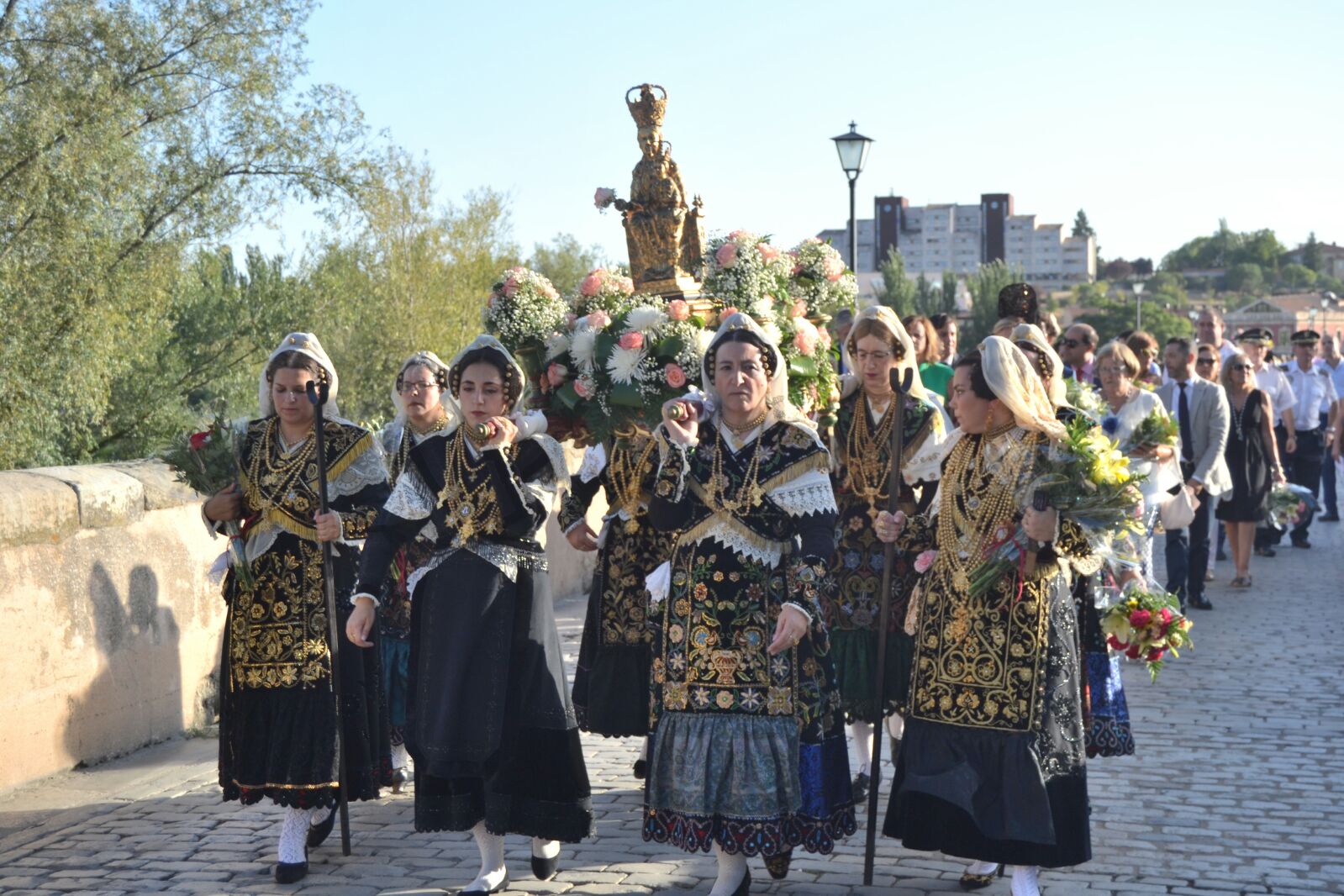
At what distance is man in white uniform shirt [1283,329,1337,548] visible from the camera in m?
16.6

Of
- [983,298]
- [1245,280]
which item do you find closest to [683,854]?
[983,298]

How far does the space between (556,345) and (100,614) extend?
8.79ft

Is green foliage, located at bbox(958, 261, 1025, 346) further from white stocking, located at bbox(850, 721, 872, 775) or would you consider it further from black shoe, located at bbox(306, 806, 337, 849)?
black shoe, located at bbox(306, 806, 337, 849)

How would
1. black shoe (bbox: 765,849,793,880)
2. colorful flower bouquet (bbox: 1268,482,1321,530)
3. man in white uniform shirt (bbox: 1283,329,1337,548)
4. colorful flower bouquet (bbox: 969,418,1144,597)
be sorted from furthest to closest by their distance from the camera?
1. man in white uniform shirt (bbox: 1283,329,1337,548)
2. colorful flower bouquet (bbox: 1268,482,1321,530)
3. black shoe (bbox: 765,849,793,880)
4. colorful flower bouquet (bbox: 969,418,1144,597)

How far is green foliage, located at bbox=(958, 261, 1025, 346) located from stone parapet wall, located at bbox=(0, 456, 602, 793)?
94.3m

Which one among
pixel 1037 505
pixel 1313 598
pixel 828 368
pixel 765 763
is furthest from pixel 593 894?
pixel 1313 598

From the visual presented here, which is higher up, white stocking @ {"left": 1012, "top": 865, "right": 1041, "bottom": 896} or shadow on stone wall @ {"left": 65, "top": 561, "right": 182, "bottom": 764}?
shadow on stone wall @ {"left": 65, "top": 561, "right": 182, "bottom": 764}

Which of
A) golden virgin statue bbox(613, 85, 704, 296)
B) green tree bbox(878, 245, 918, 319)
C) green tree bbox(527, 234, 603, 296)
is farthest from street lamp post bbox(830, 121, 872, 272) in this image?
green tree bbox(878, 245, 918, 319)

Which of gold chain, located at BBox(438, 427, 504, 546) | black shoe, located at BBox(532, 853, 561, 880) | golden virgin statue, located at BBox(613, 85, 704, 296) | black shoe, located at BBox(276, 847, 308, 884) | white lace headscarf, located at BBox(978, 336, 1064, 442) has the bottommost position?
black shoe, located at BBox(276, 847, 308, 884)

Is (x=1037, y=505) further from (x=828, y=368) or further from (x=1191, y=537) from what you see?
(x=1191, y=537)

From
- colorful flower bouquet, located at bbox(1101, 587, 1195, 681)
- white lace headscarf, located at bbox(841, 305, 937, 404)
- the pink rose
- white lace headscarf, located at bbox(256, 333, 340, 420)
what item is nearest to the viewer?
colorful flower bouquet, located at bbox(1101, 587, 1195, 681)

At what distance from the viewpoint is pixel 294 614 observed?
6.17 metres

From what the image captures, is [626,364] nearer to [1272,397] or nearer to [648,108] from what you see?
[648,108]

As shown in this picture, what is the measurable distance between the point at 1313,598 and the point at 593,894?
891 centimetres
